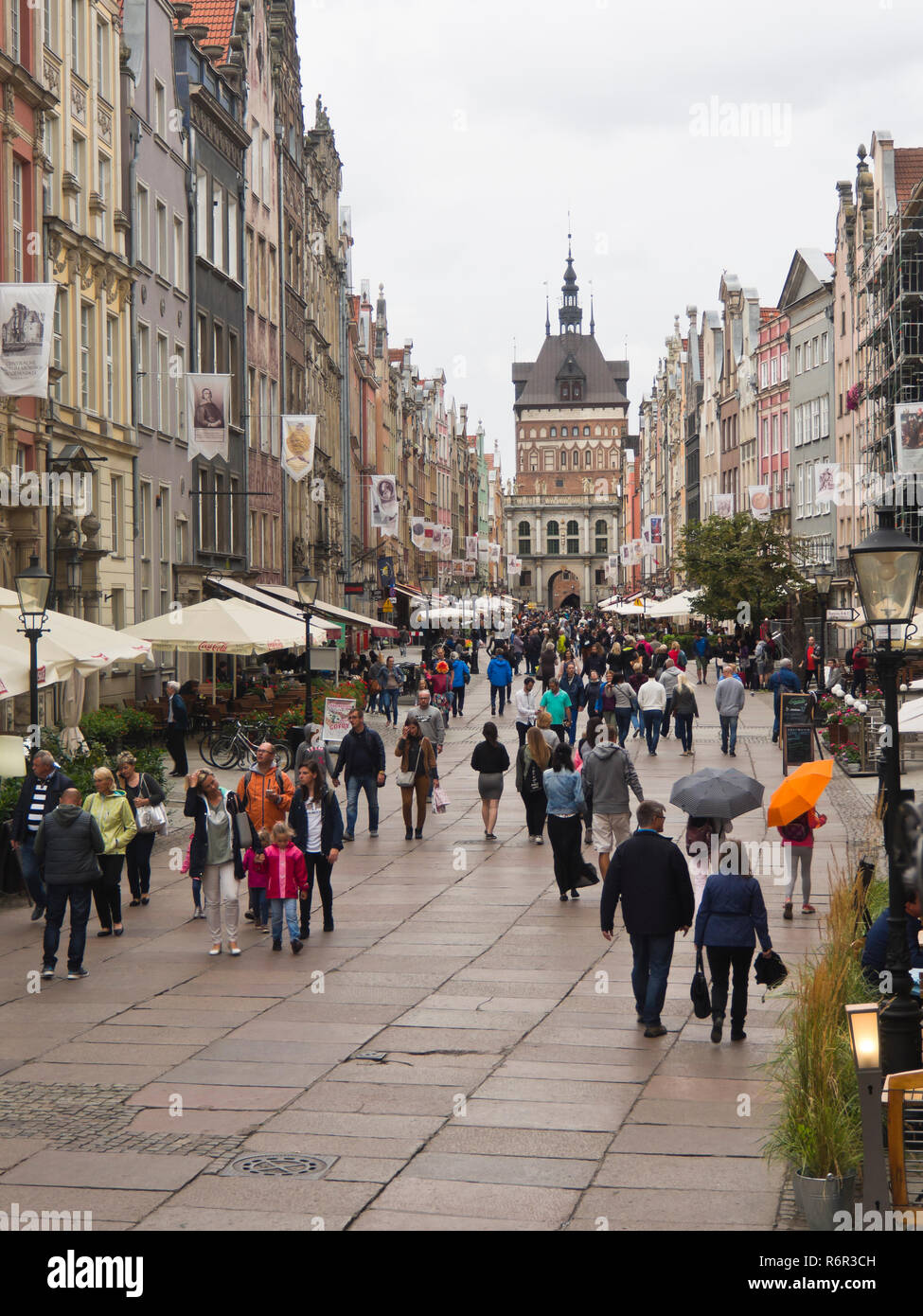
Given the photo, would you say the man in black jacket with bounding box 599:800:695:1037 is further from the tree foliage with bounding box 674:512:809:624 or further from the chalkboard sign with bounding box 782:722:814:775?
the tree foliage with bounding box 674:512:809:624

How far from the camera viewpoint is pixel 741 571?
49.8 meters

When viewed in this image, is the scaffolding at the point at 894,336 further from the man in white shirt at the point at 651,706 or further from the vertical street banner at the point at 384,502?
the man in white shirt at the point at 651,706

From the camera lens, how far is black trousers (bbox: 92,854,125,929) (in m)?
14.4

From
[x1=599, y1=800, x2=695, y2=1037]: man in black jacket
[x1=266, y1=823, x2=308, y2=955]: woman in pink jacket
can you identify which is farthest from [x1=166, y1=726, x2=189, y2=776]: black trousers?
[x1=599, y1=800, x2=695, y2=1037]: man in black jacket

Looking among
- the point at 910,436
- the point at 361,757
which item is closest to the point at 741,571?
the point at 910,436

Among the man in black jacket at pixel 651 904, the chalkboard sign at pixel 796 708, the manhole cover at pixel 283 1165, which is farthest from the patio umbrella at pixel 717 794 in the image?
the chalkboard sign at pixel 796 708

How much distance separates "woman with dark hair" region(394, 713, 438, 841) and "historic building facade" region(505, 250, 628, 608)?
163 meters

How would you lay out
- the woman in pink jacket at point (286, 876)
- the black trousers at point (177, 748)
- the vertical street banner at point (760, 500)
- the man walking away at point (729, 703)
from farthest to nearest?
the vertical street banner at point (760, 500)
the man walking away at point (729, 703)
the black trousers at point (177, 748)
the woman in pink jacket at point (286, 876)

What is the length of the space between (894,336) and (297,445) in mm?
24525

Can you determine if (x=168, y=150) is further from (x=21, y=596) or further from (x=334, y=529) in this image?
(x=334, y=529)

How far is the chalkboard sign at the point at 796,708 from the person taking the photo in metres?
26.9

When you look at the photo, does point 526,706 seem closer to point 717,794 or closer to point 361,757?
point 361,757

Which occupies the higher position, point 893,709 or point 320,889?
point 893,709

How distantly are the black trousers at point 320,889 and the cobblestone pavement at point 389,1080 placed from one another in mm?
269
